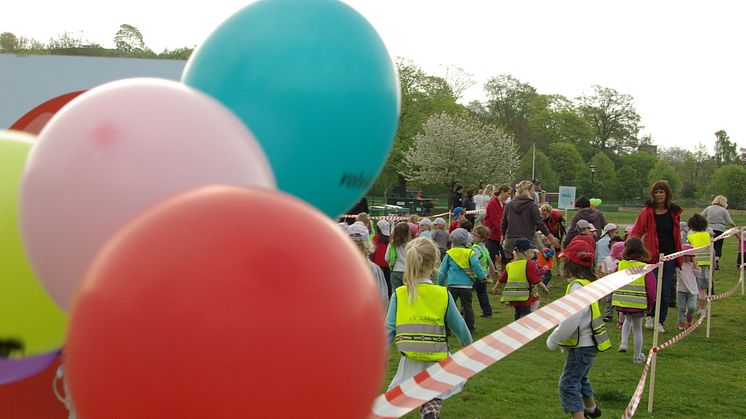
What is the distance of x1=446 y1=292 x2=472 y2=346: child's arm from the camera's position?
189 inches

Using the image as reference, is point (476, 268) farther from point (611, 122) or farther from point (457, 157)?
point (611, 122)

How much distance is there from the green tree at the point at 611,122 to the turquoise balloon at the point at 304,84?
259 ft

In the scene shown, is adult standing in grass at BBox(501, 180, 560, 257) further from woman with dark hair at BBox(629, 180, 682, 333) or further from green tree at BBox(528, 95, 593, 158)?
green tree at BBox(528, 95, 593, 158)

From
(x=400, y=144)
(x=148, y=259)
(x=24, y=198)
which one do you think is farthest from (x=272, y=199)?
(x=400, y=144)

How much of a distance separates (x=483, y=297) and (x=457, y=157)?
37624 mm

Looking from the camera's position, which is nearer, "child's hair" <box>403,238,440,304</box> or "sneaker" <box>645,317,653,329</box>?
"child's hair" <box>403,238,440,304</box>

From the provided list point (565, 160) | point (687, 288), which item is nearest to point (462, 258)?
point (687, 288)

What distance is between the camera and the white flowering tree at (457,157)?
47.9m

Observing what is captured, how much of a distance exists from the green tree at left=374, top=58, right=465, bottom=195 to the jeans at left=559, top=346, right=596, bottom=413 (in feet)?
164

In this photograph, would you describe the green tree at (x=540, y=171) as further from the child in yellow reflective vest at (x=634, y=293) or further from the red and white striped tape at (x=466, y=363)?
the red and white striped tape at (x=466, y=363)

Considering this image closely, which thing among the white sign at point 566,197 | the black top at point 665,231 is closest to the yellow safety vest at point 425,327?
the black top at point 665,231

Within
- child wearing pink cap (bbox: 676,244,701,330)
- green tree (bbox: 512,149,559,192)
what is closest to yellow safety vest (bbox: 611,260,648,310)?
child wearing pink cap (bbox: 676,244,701,330)

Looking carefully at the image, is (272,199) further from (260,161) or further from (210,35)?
Result: (210,35)

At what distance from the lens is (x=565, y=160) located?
71875 mm
